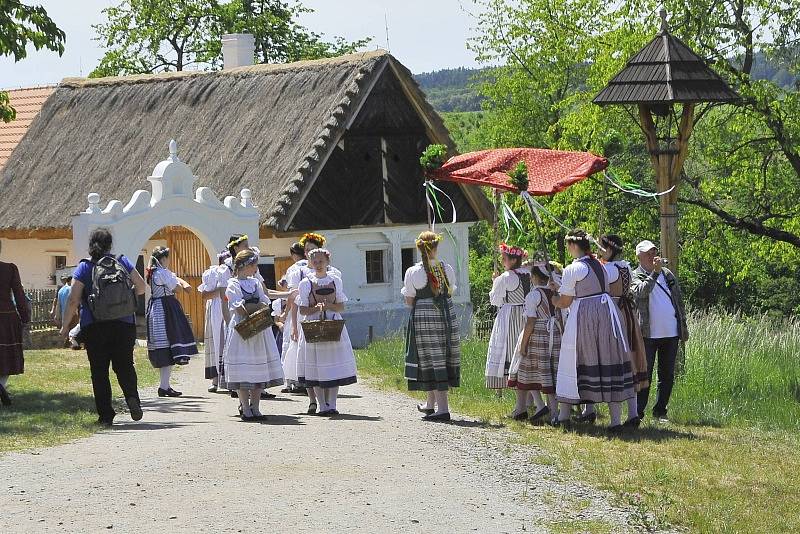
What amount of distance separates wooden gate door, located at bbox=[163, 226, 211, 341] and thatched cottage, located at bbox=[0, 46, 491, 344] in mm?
32

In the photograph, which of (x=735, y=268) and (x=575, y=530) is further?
(x=735, y=268)

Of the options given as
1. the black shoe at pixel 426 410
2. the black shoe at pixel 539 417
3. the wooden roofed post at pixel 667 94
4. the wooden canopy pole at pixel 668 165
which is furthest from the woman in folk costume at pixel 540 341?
the wooden canopy pole at pixel 668 165

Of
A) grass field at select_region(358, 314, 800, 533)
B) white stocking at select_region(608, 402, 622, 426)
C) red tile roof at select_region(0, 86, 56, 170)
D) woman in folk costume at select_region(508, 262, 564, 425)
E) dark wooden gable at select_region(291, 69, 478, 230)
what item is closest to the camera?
grass field at select_region(358, 314, 800, 533)

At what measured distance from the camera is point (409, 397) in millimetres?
15734

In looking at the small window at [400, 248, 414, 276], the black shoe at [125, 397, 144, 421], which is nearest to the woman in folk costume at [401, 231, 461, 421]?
the black shoe at [125, 397, 144, 421]

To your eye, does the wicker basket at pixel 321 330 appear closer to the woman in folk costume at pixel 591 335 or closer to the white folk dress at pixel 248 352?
the white folk dress at pixel 248 352

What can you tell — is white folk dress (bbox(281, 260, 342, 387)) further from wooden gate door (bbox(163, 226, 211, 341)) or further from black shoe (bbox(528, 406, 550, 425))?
wooden gate door (bbox(163, 226, 211, 341))

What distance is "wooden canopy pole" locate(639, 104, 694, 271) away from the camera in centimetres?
1517

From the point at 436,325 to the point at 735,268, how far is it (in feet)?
77.0

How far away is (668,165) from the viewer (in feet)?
50.7

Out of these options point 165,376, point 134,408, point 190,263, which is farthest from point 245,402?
point 190,263

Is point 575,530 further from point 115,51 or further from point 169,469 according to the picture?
point 115,51

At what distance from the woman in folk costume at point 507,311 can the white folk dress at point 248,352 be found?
203 centimetres

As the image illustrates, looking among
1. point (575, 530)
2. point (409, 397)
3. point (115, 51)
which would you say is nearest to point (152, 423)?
point (409, 397)
